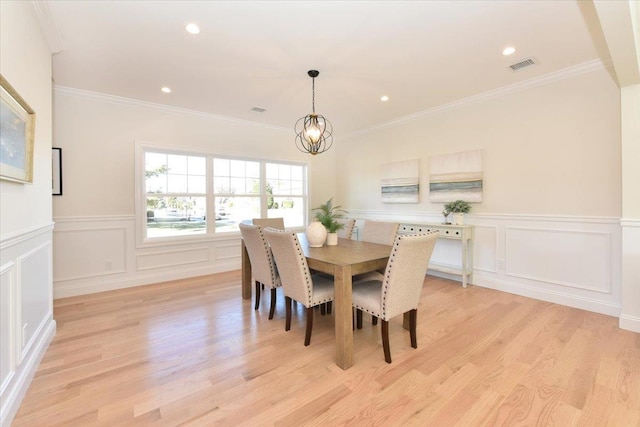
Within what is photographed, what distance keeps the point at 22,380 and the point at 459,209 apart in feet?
14.7

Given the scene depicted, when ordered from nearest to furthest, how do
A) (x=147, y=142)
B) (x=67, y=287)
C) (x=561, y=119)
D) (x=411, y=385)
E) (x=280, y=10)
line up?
1. (x=411, y=385)
2. (x=280, y=10)
3. (x=561, y=119)
4. (x=67, y=287)
5. (x=147, y=142)

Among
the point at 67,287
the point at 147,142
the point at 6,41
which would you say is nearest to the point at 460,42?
the point at 6,41

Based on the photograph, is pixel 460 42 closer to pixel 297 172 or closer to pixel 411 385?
pixel 411 385

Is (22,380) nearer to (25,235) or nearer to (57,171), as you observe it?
(25,235)

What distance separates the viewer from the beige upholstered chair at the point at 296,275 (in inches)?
88.7

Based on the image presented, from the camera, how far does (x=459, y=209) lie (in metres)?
3.94

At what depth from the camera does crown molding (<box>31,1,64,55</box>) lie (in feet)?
6.63

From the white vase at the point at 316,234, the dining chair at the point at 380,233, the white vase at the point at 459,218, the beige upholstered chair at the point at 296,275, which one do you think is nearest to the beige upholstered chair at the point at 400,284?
the beige upholstered chair at the point at 296,275

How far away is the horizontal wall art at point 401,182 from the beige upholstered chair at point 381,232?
66.4 inches

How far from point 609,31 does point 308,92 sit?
2745 mm

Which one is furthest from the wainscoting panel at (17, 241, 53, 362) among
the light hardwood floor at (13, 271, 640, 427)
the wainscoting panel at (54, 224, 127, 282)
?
the wainscoting panel at (54, 224, 127, 282)

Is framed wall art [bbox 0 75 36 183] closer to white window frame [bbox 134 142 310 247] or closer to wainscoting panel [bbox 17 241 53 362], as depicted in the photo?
wainscoting panel [bbox 17 241 53 362]

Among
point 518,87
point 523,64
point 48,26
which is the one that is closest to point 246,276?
point 48,26

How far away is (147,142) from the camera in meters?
4.08
